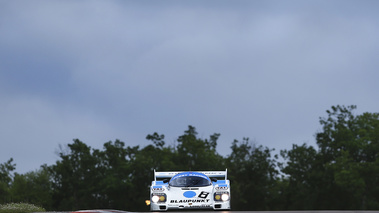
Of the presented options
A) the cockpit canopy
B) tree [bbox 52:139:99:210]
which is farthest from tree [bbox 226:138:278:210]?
the cockpit canopy

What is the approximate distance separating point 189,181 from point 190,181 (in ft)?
0.12

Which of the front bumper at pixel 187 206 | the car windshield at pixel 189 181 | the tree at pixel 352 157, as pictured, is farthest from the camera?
the tree at pixel 352 157

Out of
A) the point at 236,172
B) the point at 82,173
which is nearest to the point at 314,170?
the point at 236,172

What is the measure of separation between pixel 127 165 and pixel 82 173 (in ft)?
25.0

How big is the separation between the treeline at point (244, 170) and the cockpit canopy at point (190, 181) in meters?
52.7

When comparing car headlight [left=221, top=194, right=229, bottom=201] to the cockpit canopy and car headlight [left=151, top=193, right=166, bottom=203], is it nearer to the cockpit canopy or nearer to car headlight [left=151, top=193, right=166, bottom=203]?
the cockpit canopy

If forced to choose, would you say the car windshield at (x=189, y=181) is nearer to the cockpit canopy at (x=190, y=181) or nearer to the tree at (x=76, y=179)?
the cockpit canopy at (x=190, y=181)

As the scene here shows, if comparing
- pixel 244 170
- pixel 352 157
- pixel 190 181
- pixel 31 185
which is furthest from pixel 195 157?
pixel 190 181

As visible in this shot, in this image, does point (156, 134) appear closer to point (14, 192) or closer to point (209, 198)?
point (14, 192)

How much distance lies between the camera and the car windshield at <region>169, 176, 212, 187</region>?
20.4m

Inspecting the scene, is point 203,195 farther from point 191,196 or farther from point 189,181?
point 189,181

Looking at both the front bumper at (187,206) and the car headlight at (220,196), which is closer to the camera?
the front bumper at (187,206)

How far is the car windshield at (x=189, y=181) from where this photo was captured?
20.4 metres

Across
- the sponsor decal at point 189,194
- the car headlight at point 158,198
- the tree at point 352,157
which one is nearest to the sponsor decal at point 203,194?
the sponsor decal at point 189,194
